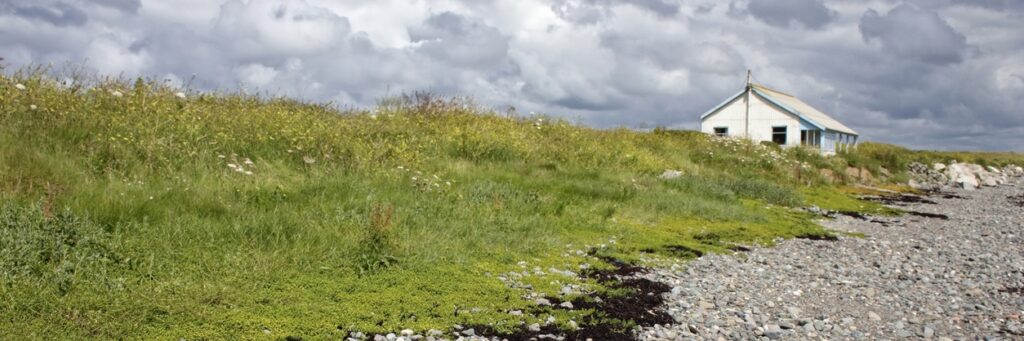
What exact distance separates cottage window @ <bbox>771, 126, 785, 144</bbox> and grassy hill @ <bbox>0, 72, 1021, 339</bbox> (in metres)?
32.5

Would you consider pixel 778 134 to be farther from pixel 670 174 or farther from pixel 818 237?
pixel 818 237

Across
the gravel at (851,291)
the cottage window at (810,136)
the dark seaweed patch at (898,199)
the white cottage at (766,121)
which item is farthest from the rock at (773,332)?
the cottage window at (810,136)

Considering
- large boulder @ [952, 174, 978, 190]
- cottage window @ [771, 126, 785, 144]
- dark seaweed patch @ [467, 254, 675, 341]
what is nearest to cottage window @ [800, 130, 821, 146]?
cottage window @ [771, 126, 785, 144]

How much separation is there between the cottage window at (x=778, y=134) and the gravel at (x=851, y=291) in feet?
124

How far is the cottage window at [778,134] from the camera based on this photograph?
52906 millimetres

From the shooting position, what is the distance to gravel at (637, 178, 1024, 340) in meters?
8.05

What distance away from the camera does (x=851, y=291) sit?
33.4 ft

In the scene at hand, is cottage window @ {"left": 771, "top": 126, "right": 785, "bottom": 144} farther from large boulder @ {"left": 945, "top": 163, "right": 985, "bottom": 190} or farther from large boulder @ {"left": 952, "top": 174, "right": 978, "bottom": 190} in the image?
large boulder @ {"left": 952, "top": 174, "right": 978, "bottom": 190}

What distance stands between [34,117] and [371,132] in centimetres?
760

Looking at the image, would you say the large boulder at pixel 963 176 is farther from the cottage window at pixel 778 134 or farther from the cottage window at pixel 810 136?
the cottage window at pixel 778 134

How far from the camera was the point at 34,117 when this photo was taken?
1280 centimetres

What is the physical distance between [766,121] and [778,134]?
64.7 inches

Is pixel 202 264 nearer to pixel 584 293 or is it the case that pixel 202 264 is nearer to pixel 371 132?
pixel 584 293

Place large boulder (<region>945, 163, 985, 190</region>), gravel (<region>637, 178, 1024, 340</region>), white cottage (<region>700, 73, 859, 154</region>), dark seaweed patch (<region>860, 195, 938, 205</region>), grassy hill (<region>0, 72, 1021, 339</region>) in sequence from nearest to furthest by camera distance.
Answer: grassy hill (<region>0, 72, 1021, 339</region>) → gravel (<region>637, 178, 1024, 340</region>) → dark seaweed patch (<region>860, 195, 938, 205</region>) → large boulder (<region>945, 163, 985, 190</region>) → white cottage (<region>700, 73, 859, 154</region>)
